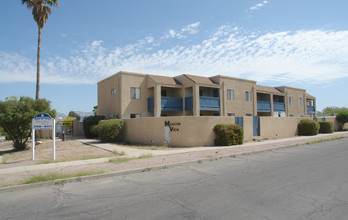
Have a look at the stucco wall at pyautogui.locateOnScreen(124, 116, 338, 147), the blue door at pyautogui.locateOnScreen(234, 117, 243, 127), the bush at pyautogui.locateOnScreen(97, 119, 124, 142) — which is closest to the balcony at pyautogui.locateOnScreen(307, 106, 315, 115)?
the stucco wall at pyautogui.locateOnScreen(124, 116, 338, 147)

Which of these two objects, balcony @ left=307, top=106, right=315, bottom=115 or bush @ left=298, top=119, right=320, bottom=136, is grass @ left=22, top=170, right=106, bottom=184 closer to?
bush @ left=298, top=119, right=320, bottom=136

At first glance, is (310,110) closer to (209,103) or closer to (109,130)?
(209,103)

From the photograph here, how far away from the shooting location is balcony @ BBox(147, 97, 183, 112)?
2608cm

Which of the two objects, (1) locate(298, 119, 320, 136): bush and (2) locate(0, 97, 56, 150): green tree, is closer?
(2) locate(0, 97, 56, 150): green tree

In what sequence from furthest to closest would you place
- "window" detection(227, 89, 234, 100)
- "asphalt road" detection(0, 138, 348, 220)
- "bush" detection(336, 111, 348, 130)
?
"bush" detection(336, 111, 348, 130) < "window" detection(227, 89, 234, 100) < "asphalt road" detection(0, 138, 348, 220)

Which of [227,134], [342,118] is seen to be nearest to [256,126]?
[227,134]

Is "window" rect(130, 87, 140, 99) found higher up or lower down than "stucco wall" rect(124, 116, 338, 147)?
higher up

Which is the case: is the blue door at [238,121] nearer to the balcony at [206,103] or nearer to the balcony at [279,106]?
the balcony at [206,103]

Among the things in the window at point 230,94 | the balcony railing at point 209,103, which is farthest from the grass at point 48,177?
the window at point 230,94

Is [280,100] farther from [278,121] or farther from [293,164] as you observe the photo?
[293,164]

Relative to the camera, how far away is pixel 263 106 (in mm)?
34938

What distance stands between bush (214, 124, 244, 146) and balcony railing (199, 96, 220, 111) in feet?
32.7

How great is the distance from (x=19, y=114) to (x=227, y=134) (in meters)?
14.0

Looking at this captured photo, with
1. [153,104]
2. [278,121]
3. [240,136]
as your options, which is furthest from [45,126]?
[278,121]
